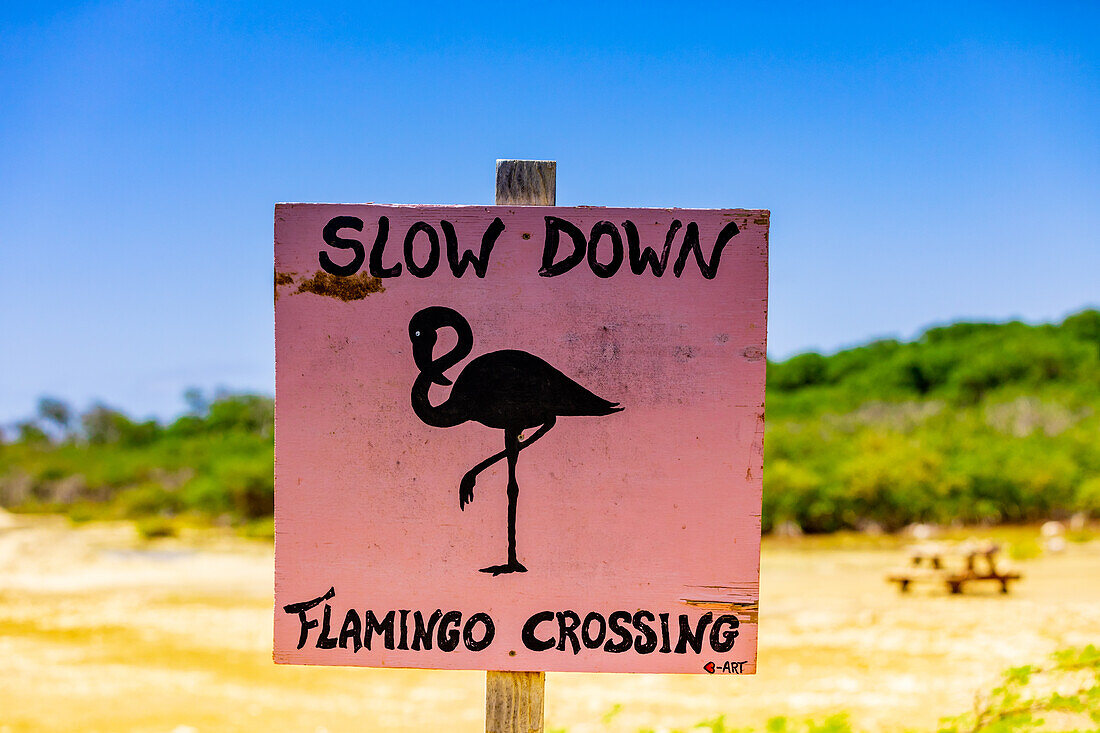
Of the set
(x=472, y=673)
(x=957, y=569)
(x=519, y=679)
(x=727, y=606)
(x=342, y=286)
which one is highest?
(x=342, y=286)

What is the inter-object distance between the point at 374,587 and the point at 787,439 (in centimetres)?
2517

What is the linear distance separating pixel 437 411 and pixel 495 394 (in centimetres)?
16

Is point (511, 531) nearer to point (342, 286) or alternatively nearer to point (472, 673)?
point (342, 286)

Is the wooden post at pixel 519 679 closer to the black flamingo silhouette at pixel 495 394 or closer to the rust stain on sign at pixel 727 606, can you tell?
the black flamingo silhouette at pixel 495 394

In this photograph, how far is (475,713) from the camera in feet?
25.4

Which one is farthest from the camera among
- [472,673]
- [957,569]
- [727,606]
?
[957,569]

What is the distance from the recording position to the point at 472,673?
9.40 m

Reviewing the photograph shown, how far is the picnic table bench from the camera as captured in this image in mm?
13461

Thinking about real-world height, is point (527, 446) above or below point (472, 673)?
above

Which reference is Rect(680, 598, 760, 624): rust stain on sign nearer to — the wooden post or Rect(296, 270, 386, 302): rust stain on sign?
the wooden post

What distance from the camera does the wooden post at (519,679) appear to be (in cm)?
260

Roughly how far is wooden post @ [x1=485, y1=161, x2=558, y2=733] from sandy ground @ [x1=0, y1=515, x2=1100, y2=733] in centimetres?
95

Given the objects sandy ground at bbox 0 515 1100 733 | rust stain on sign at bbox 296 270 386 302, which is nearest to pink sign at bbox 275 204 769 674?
rust stain on sign at bbox 296 270 386 302

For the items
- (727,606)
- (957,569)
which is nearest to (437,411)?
(727,606)
